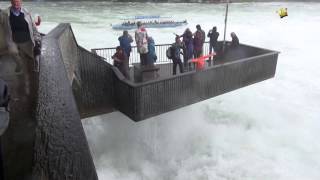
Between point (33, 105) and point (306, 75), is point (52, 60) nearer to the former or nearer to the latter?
point (33, 105)

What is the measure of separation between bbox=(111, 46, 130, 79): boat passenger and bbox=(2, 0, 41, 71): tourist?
4.55 meters

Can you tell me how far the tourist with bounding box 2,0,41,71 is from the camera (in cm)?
470

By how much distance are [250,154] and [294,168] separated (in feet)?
5.40

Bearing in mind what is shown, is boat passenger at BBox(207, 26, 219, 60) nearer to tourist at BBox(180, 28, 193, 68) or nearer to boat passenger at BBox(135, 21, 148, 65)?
tourist at BBox(180, 28, 193, 68)

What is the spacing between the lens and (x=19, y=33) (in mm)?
5031

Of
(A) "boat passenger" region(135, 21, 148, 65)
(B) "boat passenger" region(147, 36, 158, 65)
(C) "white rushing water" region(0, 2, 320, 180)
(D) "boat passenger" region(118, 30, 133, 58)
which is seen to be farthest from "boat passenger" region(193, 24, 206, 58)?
(C) "white rushing water" region(0, 2, 320, 180)

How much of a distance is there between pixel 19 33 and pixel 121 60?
4.93m

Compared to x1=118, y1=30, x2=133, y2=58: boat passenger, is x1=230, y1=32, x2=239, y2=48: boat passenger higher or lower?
x1=118, y1=30, x2=133, y2=58: boat passenger

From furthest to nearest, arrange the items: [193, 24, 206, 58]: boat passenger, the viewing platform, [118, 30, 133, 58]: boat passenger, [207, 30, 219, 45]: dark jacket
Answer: [207, 30, 219, 45]: dark jacket < [193, 24, 206, 58]: boat passenger < [118, 30, 133, 58]: boat passenger < the viewing platform

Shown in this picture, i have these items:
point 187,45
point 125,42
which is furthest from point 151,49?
point 187,45

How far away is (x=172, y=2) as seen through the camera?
7006 centimetres

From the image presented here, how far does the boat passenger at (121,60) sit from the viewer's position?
388 inches

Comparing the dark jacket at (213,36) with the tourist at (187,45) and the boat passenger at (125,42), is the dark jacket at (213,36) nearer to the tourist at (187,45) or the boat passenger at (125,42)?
the tourist at (187,45)

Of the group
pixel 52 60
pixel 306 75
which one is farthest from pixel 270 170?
pixel 306 75
